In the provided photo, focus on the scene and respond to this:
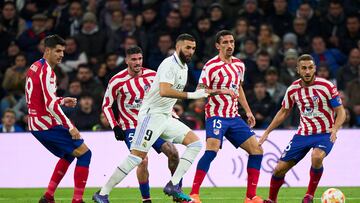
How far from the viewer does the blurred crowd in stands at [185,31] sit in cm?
1831

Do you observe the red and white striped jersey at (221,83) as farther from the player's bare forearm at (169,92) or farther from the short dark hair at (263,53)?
the short dark hair at (263,53)

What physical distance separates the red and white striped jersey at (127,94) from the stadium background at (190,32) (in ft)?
15.7

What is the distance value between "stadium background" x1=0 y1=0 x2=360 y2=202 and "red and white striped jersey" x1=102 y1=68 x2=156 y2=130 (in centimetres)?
480

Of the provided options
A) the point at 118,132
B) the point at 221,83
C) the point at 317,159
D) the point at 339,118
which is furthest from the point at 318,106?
the point at 118,132

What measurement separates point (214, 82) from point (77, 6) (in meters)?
8.58

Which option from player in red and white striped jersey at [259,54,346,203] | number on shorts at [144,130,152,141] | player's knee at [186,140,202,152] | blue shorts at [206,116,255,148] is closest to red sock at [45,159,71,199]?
number on shorts at [144,130,152,141]

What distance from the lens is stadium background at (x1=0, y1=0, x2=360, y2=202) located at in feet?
60.1

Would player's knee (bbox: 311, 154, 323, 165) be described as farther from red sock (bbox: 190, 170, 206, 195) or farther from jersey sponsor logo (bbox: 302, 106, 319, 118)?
red sock (bbox: 190, 170, 206, 195)

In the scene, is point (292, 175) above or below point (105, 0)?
below

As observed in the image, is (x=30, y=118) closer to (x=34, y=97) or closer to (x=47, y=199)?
(x=34, y=97)

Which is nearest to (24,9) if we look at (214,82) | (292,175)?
(292,175)

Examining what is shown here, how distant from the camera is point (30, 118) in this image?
12250 millimetres

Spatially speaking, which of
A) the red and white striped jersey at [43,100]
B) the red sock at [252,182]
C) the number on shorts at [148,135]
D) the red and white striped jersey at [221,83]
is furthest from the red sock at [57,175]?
the red sock at [252,182]

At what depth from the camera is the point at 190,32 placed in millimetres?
19969
